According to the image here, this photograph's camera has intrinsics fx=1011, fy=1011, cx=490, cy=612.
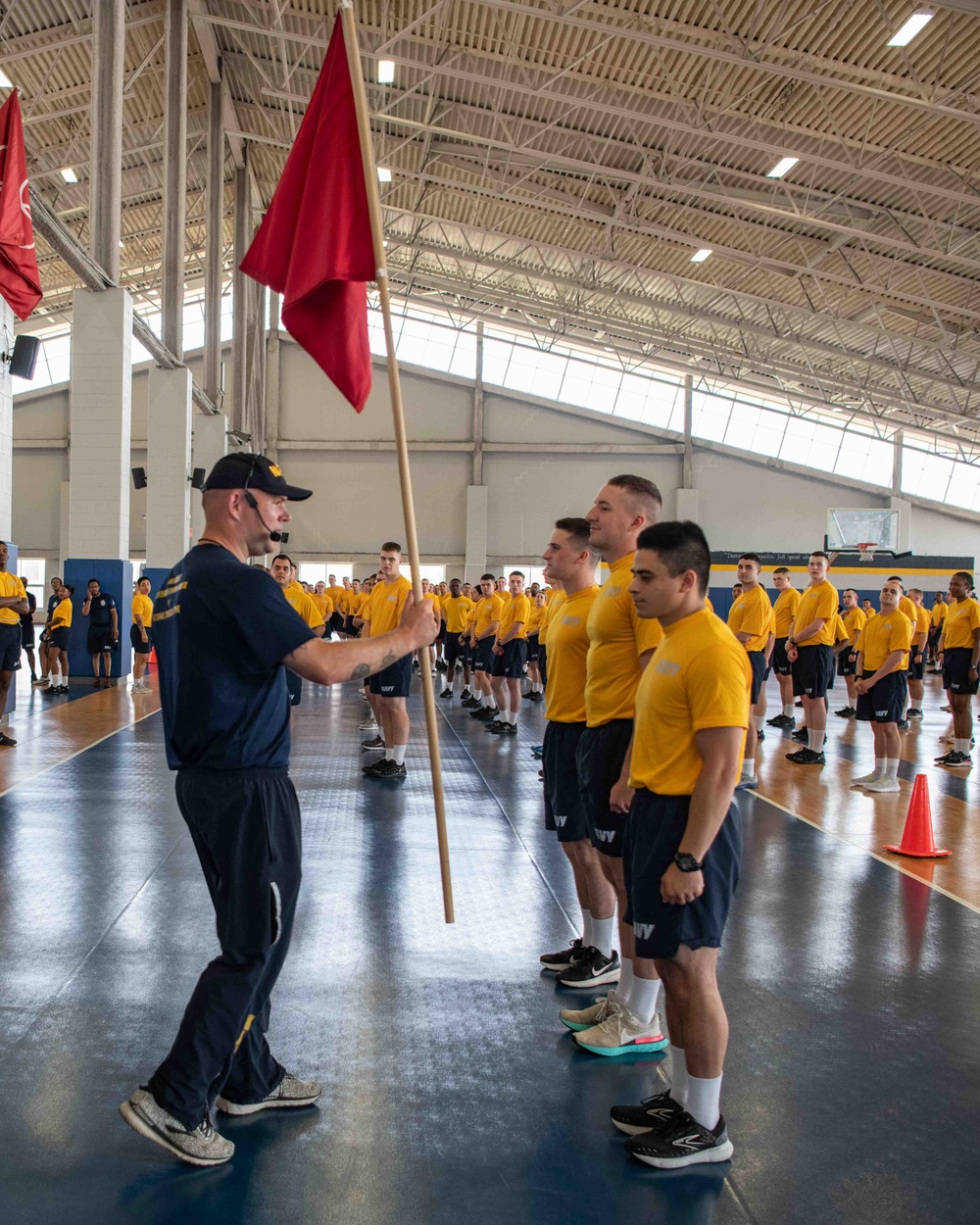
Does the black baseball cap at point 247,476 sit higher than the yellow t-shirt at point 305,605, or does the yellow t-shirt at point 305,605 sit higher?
the black baseball cap at point 247,476

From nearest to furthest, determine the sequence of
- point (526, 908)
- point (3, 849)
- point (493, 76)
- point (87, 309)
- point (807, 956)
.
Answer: point (807, 956), point (526, 908), point (3, 849), point (87, 309), point (493, 76)

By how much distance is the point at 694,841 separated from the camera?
2.74 meters

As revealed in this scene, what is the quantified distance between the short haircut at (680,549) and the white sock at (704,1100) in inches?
55.1

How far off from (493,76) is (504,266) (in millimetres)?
8369

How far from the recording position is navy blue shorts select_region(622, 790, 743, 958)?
278cm

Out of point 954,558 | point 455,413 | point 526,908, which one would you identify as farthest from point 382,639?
point 455,413

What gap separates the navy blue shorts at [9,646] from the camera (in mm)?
9961

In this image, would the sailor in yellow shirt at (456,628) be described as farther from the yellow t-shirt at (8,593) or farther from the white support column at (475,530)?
the white support column at (475,530)

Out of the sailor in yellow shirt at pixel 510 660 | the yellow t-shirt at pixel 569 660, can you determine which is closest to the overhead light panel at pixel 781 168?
the sailor in yellow shirt at pixel 510 660

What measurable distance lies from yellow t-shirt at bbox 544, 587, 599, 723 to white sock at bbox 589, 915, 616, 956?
84cm

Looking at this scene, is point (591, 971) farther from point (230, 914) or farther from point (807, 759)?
point (807, 759)

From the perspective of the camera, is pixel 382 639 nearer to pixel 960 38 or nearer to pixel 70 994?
pixel 70 994

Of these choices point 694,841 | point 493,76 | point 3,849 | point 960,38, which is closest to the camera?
point 694,841

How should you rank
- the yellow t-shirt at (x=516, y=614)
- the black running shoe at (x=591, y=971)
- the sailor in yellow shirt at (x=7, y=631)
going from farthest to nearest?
the yellow t-shirt at (x=516, y=614)
the sailor in yellow shirt at (x=7, y=631)
the black running shoe at (x=591, y=971)
